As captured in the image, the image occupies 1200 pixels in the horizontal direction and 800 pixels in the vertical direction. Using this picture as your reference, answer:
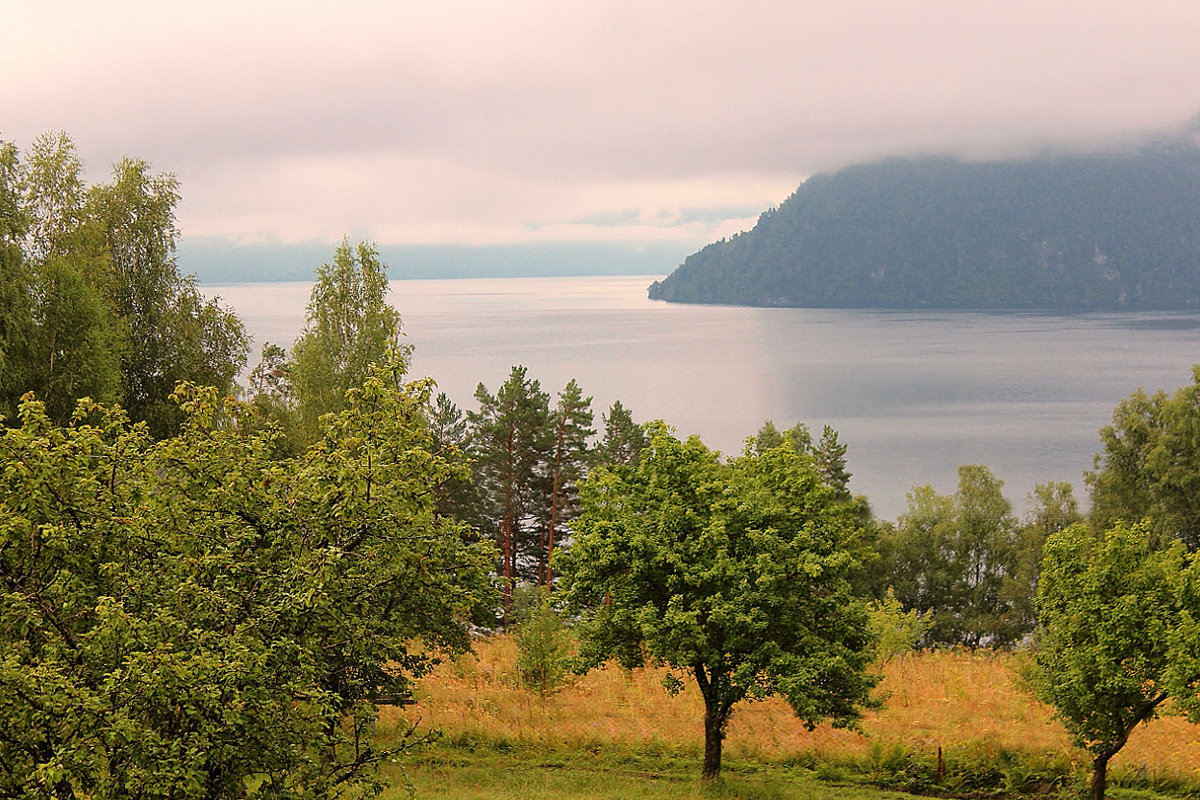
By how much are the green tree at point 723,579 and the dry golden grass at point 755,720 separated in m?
3.27

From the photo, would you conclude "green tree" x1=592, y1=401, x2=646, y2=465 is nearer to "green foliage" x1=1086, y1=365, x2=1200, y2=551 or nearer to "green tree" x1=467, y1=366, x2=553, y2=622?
"green tree" x1=467, y1=366, x2=553, y2=622

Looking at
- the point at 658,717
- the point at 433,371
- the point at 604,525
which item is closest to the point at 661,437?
the point at 604,525

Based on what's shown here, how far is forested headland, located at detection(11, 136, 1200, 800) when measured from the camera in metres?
8.65

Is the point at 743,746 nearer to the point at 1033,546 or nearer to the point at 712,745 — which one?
the point at 712,745

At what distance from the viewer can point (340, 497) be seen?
10.6 metres

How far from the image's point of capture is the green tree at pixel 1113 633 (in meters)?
15.9

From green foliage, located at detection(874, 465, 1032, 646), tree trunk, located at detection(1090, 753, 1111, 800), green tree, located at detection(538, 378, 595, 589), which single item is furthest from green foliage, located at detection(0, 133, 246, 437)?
green foliage, located at detection(874, 465, 1032, 646)

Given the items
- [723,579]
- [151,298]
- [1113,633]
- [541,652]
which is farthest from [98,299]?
[1113,633]

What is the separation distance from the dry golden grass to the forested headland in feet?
1.83

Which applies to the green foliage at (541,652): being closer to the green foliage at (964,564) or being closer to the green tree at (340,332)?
the green tree at (340,332)

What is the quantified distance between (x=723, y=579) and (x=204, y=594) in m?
10.9

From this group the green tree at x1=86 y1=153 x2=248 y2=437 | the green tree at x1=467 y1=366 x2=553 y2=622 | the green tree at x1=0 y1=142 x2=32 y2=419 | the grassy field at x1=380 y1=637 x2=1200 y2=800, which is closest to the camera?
the grassy field at x1=380 y1=637 x2=1200 y2=800

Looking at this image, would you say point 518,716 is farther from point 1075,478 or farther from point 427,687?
point 1075,478

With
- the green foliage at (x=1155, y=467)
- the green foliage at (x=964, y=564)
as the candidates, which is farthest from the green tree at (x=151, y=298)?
the green foliage at (x=964, y=564)
